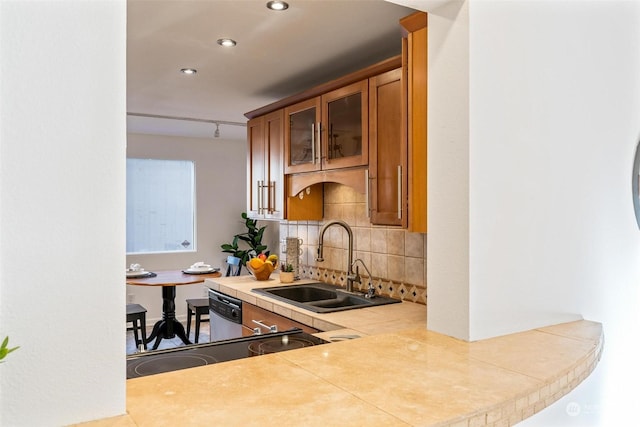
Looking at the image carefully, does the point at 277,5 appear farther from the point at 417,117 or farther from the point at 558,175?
the point at 558,175

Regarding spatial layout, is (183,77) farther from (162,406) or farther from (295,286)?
(162,406)

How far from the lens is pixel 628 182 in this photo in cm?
206

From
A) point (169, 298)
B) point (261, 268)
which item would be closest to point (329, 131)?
point (261, 268)

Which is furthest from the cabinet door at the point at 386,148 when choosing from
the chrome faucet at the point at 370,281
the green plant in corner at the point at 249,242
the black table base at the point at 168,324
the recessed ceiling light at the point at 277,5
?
the green plant in corner at the point at 249,242

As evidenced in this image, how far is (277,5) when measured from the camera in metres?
2.21

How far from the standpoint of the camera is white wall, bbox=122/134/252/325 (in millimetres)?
6156

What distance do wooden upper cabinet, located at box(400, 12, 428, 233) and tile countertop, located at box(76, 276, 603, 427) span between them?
0.63 m

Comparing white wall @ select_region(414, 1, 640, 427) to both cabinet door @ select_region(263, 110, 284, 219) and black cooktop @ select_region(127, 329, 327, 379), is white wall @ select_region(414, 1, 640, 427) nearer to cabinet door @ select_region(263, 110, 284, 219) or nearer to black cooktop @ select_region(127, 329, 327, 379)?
black cooktop @ select_region(127, 329, 327, 379)

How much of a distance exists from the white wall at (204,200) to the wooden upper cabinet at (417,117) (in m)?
4.81

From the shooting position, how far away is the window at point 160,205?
20.1ft

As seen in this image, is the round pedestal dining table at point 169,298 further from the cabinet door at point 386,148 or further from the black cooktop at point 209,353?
the black cooktop at point 209,353

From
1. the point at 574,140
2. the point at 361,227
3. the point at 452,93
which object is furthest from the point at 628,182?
the point at 361,227

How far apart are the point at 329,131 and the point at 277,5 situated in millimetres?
926

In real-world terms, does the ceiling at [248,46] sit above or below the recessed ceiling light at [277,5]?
above
